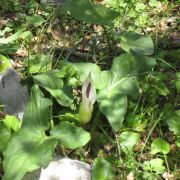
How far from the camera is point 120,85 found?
2.36 metres

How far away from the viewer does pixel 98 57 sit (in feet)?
9.91

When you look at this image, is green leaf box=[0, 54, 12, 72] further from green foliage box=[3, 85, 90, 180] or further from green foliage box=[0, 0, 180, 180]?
green foliage box=[3, 85, 90, 180]

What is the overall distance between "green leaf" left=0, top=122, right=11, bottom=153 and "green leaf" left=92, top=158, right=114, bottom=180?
0.48 m

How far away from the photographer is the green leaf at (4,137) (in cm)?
211

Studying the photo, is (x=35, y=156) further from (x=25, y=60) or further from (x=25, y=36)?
(x=25, y=36)

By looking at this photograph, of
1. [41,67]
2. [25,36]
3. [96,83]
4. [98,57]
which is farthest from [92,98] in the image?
[25,36]

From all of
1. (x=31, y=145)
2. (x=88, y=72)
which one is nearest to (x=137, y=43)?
(x=88, y=72)

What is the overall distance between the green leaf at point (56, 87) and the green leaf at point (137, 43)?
0.50 metres

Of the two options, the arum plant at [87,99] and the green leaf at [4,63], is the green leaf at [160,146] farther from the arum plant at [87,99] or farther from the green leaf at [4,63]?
the green leaf at [4,63]

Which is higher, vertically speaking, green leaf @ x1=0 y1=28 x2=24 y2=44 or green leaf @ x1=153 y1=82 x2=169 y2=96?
green leaf @ x1=0 y1=28 x2=24 y2=44

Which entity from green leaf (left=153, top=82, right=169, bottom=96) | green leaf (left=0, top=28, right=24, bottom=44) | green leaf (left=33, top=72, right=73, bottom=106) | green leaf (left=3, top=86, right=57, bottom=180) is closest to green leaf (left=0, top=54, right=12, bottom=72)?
green leaf (left=0, top=28, right=24, bottom=44)

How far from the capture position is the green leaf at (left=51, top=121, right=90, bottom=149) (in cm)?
200

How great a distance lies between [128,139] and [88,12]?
87cm

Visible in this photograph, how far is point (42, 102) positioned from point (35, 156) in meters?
0.33
